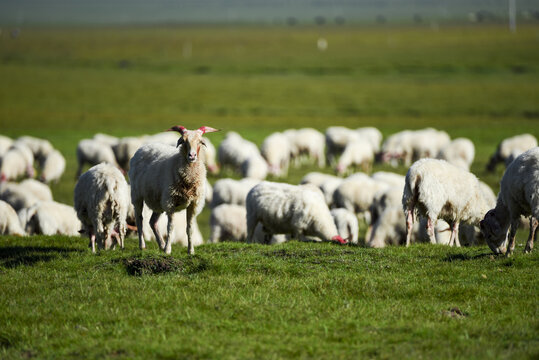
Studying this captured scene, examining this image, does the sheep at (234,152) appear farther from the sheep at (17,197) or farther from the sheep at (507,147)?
the sheep at (17,197)

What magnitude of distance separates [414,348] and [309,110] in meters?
58.1

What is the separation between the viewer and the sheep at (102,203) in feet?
41.6

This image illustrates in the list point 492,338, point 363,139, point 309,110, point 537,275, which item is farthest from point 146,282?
point 309,110

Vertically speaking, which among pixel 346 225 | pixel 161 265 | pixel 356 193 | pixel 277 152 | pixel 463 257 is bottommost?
pixel 346 225

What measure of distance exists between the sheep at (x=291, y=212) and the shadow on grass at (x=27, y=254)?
4394 millimetres

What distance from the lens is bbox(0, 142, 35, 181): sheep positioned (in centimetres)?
2795

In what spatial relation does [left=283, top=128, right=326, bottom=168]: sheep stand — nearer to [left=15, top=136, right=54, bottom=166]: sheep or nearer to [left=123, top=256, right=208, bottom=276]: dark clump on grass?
[left=15, top=136, right=54, bottom=166]: sheep


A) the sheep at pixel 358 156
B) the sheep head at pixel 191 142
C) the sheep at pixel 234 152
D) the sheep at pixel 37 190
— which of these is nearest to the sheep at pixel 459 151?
the sheep at pixel 358 156

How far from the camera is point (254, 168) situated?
27.9 meters

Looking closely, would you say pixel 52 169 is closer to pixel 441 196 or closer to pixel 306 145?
pixel 306 145

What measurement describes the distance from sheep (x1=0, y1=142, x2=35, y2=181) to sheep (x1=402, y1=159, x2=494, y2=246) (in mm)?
18934

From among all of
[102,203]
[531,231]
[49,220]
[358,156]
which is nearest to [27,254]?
[102,203]

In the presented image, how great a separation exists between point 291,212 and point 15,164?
17048 mm

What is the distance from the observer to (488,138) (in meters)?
42.6
